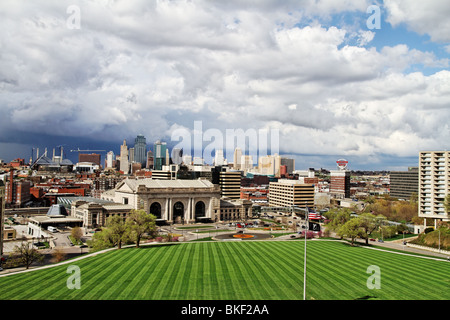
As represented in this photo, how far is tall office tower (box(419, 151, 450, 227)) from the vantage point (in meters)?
81.9

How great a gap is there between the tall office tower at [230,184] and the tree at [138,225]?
88397 millimetres

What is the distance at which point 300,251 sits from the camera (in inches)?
2096

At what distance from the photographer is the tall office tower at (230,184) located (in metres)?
147

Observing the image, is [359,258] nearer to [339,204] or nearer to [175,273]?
[175,273]

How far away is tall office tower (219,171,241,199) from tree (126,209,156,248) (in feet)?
290

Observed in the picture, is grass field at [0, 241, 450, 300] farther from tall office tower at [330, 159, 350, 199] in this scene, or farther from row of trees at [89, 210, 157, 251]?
tall office tower at [330, 159, 350, 199]

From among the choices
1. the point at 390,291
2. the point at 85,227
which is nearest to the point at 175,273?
the point at 390,291

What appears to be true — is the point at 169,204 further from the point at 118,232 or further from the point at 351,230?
the point at 351,230

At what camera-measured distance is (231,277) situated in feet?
124

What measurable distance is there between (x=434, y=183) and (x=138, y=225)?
65.7 meters

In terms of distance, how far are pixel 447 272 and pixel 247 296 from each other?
1068 inches

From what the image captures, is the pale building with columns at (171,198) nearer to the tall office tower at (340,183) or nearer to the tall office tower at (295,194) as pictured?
the tall office tower at (295,194)

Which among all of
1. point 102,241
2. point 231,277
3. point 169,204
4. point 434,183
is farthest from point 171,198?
point 231,277

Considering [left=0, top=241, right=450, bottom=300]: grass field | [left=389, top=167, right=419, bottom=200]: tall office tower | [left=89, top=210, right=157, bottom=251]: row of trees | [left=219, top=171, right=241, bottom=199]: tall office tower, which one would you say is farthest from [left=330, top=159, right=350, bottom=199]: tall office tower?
[left=89, top=210, right=157, bottom=251]: row of trees
